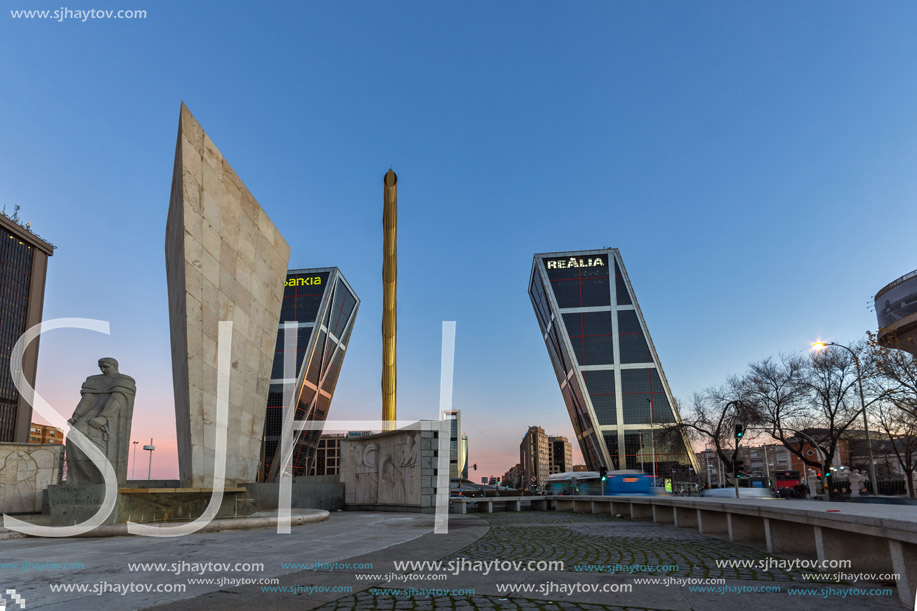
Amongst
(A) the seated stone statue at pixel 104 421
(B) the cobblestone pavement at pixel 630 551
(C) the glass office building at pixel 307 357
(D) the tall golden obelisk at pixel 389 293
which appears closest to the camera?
(B) the cobblestone pavement at pixel 630 551

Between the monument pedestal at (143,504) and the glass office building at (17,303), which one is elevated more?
the glass office building at (17,303)

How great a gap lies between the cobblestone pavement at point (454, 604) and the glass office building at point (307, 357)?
9200 centimetres

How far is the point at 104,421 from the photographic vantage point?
11938 millimetres

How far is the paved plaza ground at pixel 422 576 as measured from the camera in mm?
5457

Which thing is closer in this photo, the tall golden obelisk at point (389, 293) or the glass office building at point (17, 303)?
the tall golden obelisk at point (389, 293)

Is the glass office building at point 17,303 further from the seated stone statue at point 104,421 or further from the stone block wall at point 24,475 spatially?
the seated stone statue at point 104,421

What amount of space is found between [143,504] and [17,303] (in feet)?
346

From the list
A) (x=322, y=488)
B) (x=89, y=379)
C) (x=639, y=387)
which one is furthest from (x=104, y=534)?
(x=639, y=387)

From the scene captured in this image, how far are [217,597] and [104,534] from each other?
23.3ft

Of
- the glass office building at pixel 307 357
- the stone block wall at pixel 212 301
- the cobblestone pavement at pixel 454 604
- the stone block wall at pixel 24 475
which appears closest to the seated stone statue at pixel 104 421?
the stone block wall at pixel 212 301

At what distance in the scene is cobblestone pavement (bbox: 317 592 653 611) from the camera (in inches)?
206

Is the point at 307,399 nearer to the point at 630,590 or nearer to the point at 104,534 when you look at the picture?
the point at 104,534

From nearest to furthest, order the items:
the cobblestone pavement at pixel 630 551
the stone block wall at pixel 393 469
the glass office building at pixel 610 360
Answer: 1. the cobblestone pavement at pixel 630 551
2. the stone block wall at pixel 393 469
3. the glass office building at pixel 610 360

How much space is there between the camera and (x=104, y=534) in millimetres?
11094
